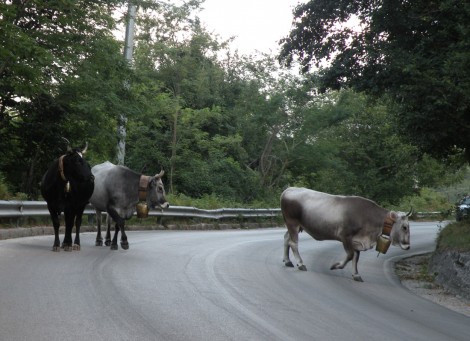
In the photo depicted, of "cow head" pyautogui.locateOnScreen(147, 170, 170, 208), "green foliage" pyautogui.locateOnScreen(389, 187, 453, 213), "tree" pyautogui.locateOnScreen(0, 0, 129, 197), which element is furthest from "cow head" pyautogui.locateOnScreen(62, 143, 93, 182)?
"green foliage" pyautogui.locateOnScreen(389, 187, 453, 213)

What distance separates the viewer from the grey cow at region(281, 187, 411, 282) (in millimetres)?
12305

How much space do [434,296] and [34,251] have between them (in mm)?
7397

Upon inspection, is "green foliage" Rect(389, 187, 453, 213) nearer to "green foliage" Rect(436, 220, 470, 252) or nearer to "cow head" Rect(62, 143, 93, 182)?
"green foliage" Rect(436, 220, 470, 252)

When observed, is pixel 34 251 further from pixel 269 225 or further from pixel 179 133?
pixel 179 133

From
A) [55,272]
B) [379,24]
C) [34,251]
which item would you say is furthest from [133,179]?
[379,24]

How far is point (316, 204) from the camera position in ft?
42.7

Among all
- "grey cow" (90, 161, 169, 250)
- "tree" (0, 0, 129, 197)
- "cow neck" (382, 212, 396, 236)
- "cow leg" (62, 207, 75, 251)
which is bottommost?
"cow leg" (62, 207, 75, 251)

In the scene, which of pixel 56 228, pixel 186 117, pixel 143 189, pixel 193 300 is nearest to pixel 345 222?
pixel 143 189

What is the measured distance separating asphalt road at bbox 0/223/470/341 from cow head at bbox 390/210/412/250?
34.0 inches

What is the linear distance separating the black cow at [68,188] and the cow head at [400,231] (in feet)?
19.3

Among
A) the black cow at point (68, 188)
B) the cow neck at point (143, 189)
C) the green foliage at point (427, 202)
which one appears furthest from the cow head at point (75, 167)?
the green foliage at point (427, 202)

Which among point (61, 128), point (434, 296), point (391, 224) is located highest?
point (61, 128)

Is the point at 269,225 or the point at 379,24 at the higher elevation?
the point at 379,24

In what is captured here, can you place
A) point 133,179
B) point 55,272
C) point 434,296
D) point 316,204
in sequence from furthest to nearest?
point 133,179 < point 316,204 < point 434,296 < point 55,272
